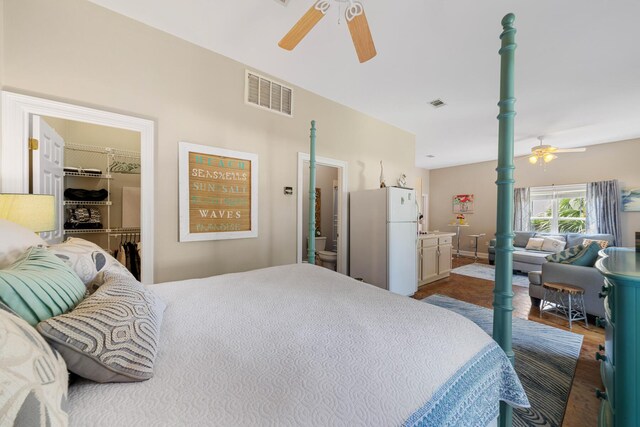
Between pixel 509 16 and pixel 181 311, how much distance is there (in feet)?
6.45

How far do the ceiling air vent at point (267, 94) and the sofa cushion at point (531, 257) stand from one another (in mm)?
5318

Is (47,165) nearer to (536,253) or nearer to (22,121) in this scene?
(22,121)

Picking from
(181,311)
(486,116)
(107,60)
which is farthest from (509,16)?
(486,116)

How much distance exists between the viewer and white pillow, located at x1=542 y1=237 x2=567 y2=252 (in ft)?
16.0

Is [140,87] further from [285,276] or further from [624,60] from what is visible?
[624,60]

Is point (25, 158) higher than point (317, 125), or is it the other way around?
point (317, 125)

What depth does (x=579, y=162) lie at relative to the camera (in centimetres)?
519

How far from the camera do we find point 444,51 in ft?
7.30

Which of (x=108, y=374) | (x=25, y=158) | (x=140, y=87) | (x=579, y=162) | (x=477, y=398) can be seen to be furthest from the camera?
(x=579, y=162)

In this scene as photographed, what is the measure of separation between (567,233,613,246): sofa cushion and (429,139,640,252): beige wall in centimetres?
46

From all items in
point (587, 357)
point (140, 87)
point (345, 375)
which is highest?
point (140, 87)

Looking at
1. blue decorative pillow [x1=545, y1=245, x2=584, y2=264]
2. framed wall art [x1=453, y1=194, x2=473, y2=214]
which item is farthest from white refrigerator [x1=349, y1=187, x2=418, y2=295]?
framed wall art [x1=453, y1=194, x2=473, y2=214]

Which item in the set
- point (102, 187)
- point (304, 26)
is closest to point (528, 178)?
point (304, 26)

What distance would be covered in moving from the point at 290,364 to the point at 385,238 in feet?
8.49
